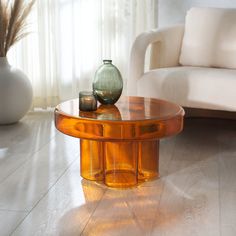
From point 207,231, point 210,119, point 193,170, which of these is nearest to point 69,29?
point 210,119

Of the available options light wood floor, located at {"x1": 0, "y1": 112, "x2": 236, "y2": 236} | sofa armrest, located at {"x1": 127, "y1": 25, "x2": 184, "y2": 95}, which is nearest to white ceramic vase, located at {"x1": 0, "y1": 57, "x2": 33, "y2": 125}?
light wood floor, located at {"x1": 0, "y1": 112, "x2": 236, "y2": 236}

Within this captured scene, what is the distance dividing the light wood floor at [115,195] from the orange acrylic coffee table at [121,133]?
0.26 feet

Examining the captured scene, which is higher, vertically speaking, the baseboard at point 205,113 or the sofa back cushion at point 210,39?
the sofa back cushion at point 210,39

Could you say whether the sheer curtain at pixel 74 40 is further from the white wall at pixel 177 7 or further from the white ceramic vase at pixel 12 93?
the white ceramic vase at pixel 12 93

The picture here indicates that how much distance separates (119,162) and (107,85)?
1.15 feet

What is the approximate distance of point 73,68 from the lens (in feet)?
11.5

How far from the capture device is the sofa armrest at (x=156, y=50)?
8.95 ft

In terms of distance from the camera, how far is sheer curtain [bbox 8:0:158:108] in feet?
11.1

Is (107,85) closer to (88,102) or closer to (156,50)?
(88,102)

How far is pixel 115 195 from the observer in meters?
1.96

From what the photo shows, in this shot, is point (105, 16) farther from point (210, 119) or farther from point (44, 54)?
point (210, 119)

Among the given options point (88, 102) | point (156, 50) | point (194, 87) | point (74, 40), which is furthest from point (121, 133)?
point (74, 40)

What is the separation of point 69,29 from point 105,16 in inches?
11.1

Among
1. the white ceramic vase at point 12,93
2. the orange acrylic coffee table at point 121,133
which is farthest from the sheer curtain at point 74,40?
the orange acrylic coffee table at point 121,133
